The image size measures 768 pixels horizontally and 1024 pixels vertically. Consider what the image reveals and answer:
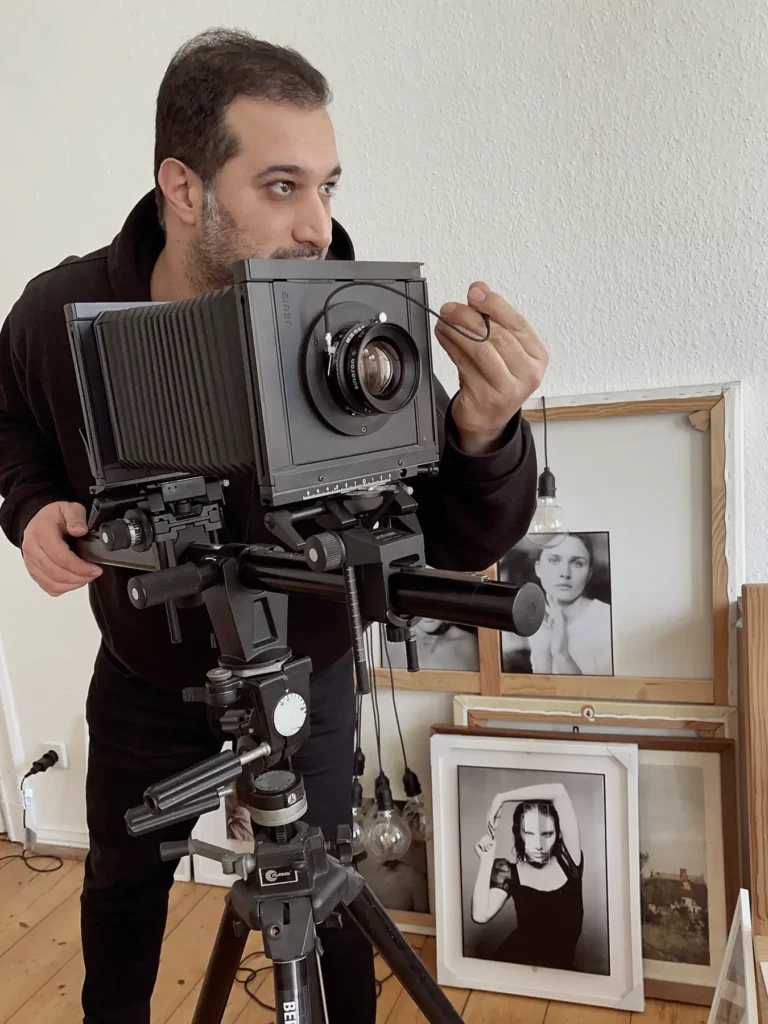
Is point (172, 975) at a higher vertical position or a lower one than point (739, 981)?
lower

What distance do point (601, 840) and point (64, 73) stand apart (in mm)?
1772

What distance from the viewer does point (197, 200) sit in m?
1.01

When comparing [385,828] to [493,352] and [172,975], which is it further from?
[493,352]

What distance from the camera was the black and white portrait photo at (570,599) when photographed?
141cm

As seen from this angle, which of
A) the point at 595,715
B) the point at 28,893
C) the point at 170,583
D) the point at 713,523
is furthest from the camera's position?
the point at 28,893

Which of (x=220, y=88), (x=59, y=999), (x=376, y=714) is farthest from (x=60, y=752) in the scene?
(x=220, y=88)

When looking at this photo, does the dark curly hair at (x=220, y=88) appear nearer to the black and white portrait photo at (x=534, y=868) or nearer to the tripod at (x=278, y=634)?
the tripod at (x=278, y=634)

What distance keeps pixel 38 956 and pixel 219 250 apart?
1.45 metres

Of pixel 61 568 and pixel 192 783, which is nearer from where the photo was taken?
pixel 192 783

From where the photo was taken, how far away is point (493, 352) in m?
0.67

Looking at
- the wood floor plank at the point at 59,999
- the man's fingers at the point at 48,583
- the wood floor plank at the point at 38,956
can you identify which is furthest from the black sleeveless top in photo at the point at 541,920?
the man's fingers at the point at 48,583

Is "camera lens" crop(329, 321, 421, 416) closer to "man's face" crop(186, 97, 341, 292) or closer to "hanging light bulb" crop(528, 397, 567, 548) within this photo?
"man's face" crop(186, 97, 341, 292)

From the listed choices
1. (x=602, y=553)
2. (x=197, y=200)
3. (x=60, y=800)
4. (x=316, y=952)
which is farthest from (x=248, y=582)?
(x=60, y=800)

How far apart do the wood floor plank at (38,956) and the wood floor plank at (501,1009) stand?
31.5 inches
